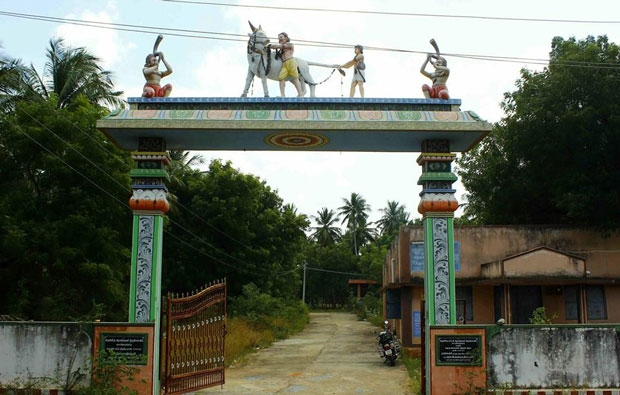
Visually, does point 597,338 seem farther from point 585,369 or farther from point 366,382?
point 366,382

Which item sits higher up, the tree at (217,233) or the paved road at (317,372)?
the tree at (217,233)

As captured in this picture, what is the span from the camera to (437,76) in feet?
29.5

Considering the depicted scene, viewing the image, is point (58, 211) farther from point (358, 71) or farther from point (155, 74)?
point (358, 71)

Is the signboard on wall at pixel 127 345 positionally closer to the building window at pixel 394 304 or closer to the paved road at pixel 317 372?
the paved road at pixel 317 372

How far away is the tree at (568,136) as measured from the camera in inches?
656

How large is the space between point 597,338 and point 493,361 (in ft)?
4.44

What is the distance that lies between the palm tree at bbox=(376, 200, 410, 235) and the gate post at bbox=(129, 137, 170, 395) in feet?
147

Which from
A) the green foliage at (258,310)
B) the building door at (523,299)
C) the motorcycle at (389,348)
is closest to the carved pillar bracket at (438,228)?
the motorcycle at (389,348)

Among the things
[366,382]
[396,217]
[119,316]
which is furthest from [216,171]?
[396,217]

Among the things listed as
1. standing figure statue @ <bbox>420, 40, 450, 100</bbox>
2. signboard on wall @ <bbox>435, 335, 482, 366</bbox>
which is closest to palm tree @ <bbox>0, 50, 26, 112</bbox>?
standing figure statue @ <bbox>420, 40, 450, 100</bbox>

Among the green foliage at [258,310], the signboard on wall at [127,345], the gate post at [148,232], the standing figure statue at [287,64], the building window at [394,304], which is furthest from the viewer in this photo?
the green foliage at [258,310]

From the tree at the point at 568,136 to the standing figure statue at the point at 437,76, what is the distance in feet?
28.9

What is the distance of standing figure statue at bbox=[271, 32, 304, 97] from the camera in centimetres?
908

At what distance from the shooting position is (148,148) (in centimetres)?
873
